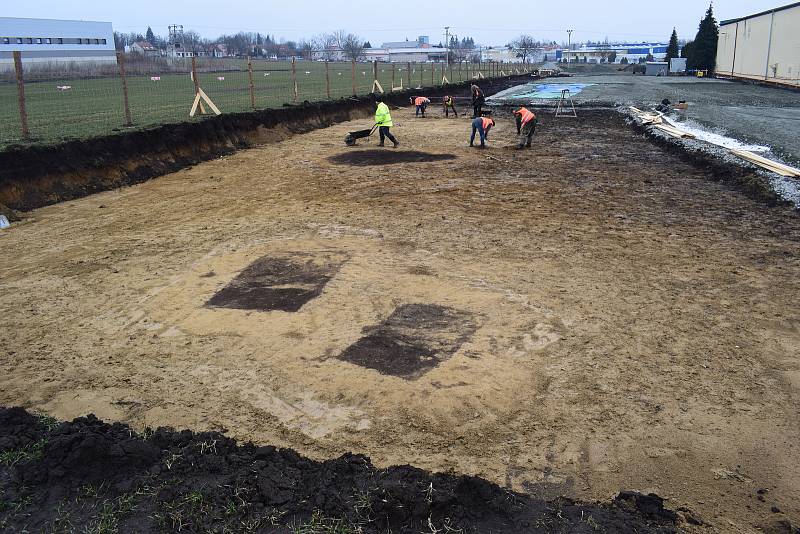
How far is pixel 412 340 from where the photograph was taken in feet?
17.6

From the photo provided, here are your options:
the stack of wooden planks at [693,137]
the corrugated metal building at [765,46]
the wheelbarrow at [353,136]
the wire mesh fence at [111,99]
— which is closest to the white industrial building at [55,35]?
the wire mesh fence at [111,99]

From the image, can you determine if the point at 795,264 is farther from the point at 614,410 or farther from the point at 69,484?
the point at 69,484

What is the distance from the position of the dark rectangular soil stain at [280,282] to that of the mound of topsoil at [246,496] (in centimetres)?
254

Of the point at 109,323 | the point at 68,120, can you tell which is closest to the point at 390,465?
the point at 109,323

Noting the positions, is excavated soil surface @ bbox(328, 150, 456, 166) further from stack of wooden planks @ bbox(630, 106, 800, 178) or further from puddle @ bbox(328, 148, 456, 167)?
stack of wooden planks @ bbox(630, 106, 800, 178)

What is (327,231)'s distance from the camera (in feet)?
28.6

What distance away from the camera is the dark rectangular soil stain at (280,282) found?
6227mm

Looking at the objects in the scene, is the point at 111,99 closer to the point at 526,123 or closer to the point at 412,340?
the point at 526,123

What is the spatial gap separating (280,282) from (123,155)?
7.99 metres

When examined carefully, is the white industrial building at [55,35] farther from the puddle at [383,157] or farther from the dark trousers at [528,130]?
the dark trousers at [528,130]

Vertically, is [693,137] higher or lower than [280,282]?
higher

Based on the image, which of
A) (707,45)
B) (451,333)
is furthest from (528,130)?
(707,45)

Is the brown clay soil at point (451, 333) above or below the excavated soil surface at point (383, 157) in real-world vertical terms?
below

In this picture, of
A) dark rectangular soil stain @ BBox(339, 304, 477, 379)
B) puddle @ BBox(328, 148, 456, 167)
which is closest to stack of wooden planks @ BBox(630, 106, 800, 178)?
puddle @ BBox(328, 148, 456, 167)
